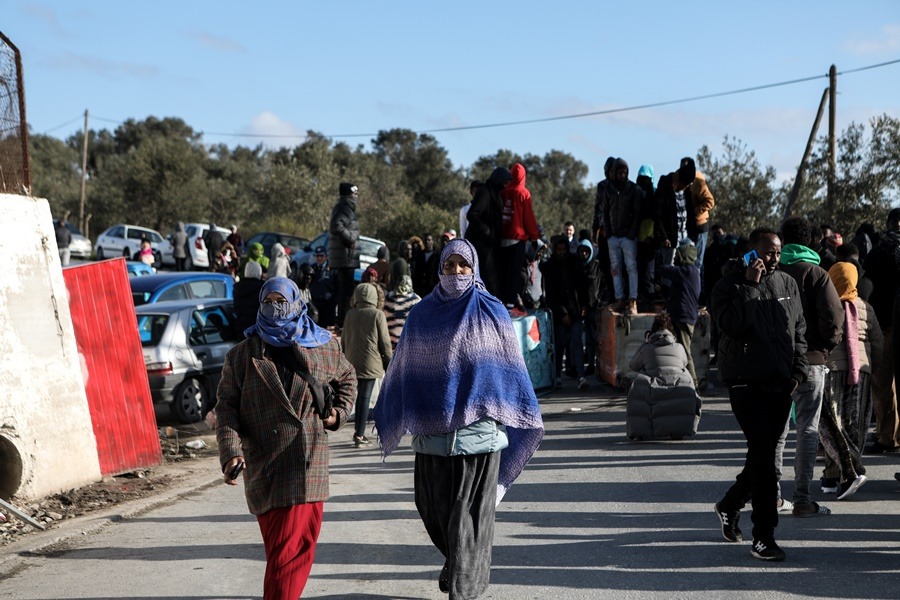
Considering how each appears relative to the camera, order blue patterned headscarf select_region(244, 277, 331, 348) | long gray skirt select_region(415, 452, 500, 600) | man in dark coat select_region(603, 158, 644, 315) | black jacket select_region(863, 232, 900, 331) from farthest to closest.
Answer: man in dark coat select_region(603, 158, 644, 315) < black jacket select_region(863, 232, 900, 331) < long gray skirt select_region(415, 452, 500, 600) < blue patterned headscarf select_region(244, 277, 331, 348)

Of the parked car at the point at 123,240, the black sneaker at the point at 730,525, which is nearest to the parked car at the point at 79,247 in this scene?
the parked car at the point at 123,240

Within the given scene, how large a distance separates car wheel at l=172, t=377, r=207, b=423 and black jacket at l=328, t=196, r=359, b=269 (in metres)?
3.01

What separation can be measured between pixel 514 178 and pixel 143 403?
223 inches

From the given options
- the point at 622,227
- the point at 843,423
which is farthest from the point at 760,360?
the point at 622,227

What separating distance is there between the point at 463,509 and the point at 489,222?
28.1ft

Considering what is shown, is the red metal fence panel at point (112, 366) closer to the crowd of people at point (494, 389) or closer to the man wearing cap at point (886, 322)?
the crowd of people at point (494, 389)

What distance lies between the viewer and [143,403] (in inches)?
429

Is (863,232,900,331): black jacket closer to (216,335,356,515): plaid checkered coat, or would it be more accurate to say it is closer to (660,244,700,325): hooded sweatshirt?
(660,244,700,325): hooded sweatshirt

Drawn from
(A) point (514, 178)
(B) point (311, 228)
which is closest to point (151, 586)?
(A) point (514, 178)

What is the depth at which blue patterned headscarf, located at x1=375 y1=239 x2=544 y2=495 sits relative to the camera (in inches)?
229

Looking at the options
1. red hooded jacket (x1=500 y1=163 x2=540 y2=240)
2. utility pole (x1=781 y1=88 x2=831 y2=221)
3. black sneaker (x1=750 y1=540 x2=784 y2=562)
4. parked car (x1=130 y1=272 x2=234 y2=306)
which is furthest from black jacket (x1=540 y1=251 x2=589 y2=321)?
utility pole (x1=781 y1=88 x2=831 y2=221)

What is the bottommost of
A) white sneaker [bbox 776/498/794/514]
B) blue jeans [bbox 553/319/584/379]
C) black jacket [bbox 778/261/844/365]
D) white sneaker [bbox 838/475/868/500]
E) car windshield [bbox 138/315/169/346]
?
white sneaker [bbox 776/498/794/514]

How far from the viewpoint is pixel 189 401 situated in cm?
1395

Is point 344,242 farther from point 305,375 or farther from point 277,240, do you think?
point 277,240
